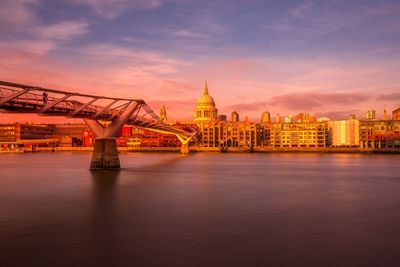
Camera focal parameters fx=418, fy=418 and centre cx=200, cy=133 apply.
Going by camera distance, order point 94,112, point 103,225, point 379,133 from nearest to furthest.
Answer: point 103,225, point 94,112, point 379,133

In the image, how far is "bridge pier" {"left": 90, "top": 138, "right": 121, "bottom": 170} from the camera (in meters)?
56.7

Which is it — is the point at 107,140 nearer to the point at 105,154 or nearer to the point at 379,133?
the point at 105,154

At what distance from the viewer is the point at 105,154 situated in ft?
193

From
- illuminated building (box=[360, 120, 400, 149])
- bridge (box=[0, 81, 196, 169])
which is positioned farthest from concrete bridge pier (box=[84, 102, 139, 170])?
illuminated building (box=[360, 120, 400, 149])

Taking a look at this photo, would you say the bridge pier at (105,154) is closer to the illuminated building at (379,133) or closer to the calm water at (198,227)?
the calm water at (198,227)

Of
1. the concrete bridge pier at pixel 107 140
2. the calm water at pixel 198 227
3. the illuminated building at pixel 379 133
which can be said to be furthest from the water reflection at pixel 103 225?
the illuminated building at pixel 379 133

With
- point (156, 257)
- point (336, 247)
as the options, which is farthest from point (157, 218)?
point (336, 247)

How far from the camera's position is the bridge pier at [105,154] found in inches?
2231

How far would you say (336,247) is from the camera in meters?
18.7

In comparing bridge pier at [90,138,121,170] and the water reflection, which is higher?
bridge pier at [90,138,121,170]

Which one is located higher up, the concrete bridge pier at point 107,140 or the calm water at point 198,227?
the concrete bridge pier at point 107,140

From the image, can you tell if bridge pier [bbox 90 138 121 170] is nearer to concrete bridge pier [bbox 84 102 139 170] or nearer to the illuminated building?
concrete bridge pier [bbox 84 102 139 170]

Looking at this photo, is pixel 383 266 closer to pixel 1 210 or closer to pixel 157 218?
pixel 157 218

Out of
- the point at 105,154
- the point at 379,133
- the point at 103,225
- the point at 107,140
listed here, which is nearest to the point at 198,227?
the point at 103,225
